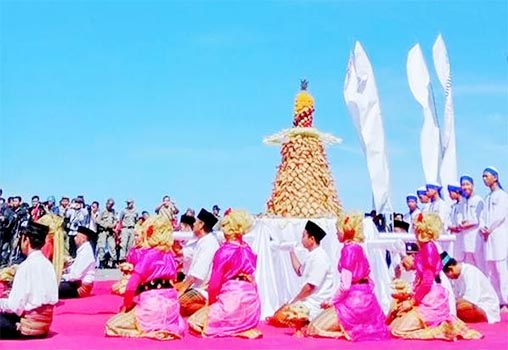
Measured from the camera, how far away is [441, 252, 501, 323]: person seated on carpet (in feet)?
25.1

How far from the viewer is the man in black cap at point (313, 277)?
21.7 ft

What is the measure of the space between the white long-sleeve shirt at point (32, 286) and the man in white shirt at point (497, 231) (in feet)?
18.0

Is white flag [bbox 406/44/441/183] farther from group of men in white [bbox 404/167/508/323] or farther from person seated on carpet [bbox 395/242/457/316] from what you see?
person seated on carpet [bbox 395/242/457/316]

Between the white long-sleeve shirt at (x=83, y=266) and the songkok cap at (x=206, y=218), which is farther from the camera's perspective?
the white long-sleeve shirt at (x=83, y=266)

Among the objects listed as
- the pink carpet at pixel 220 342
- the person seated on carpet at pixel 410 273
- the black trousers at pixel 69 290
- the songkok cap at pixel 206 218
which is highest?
the songkok cap at pixel 206 218

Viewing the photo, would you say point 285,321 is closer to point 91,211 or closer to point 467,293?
point 467,293

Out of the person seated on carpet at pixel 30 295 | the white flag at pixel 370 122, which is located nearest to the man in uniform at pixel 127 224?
the white flag at pixel 370 122

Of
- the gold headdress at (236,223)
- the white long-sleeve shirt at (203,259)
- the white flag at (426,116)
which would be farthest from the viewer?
the white flag at (426,116)

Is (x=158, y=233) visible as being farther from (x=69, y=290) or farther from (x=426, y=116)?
(x=426, y=116)

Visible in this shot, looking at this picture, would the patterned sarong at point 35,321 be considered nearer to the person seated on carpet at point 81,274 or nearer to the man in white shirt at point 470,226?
the person seated on carpet at point 81,274

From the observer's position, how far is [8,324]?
5617 mm

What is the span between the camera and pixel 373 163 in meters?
13.1

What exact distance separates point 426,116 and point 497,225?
4.82 m

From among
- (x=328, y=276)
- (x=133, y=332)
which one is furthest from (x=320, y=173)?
(x=133, y=332)
